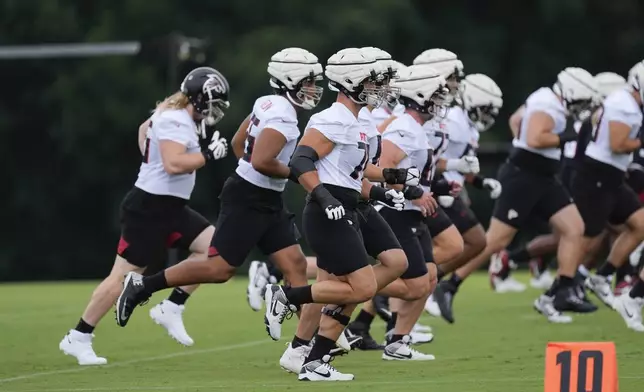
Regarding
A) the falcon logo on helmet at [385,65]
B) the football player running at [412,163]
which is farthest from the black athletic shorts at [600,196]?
the falcon logo on helmet at [385,65]

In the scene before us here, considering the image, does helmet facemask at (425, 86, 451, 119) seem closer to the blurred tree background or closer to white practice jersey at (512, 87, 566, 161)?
white practice jersey at (512, 87, 566, 161)

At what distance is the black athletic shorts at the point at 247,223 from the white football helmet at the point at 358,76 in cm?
143

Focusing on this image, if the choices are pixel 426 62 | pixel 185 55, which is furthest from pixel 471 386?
pixel 185 55

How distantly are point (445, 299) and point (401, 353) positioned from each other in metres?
2.83

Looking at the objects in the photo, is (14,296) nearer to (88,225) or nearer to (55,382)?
(55,382)

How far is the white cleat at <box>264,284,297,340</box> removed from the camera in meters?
10.2

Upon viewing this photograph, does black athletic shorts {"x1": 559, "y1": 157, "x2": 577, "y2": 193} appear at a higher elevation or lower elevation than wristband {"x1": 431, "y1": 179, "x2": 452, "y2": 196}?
lower

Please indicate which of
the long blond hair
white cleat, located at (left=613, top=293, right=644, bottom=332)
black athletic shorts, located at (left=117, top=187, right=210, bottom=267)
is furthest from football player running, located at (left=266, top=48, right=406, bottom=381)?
white cleat, located at (left=613, top=293, right=644, bottom=332)

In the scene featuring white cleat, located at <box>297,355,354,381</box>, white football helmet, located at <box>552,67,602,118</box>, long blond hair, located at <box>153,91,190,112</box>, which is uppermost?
long blond hair, located at <box>153,91,190,112</box>

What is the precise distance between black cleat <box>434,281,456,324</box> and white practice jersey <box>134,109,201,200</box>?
3.20m

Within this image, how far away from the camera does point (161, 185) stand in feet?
37.8

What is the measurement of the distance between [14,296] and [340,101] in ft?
32.3

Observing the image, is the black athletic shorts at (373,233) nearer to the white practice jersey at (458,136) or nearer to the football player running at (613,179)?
the white practice jersey at (458,136)

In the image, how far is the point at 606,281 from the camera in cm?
1458
